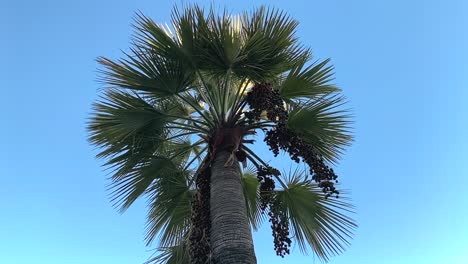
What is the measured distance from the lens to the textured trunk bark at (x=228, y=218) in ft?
19.0

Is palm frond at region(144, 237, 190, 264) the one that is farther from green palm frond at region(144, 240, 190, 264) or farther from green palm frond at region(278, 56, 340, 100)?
green palm frond at region(278, 56, 340, 100)

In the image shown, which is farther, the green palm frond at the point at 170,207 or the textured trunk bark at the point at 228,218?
the green palm frond at the point at 170,207

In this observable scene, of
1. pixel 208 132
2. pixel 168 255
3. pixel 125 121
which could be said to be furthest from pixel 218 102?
pixel 168 255

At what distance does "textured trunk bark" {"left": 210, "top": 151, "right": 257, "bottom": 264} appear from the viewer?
5.80 metres

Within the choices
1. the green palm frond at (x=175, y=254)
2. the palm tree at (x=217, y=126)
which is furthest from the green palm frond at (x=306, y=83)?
the green palm frond at (x=175, y=254)

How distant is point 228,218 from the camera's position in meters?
6.18

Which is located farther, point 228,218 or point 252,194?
point 252,194

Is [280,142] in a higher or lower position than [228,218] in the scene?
higher

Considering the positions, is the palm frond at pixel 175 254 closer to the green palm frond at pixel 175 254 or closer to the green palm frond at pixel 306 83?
the green palm frond at pixel 175 254

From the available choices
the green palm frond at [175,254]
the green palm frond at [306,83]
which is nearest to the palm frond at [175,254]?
the green palm frond at [175,254]

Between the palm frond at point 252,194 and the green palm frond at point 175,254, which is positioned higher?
the palm frond at point 252,194

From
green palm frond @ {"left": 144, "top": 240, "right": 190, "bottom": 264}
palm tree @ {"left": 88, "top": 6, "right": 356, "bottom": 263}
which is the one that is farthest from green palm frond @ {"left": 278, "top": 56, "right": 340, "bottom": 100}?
green palm frond @ {"left": 144, "top": 240, "right": 190, "bottom": 264}

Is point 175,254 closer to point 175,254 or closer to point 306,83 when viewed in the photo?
point 175,254

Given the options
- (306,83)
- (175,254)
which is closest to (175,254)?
(175,254)
